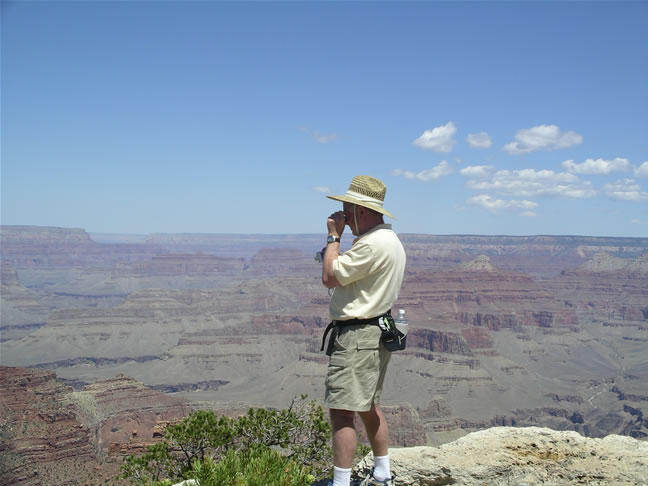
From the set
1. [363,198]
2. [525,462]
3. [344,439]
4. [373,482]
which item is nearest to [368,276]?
[363,198]

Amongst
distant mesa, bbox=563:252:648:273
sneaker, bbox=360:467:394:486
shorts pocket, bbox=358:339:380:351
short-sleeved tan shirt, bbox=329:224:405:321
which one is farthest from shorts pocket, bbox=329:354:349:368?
distant mesa, bbox=563:252:648:273

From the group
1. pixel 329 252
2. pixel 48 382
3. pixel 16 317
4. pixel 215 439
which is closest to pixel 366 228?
pixel 329 252

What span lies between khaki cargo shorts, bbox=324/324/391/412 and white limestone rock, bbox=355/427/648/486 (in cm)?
119

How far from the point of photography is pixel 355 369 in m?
5.03

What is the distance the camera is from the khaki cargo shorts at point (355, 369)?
5008 millimetres

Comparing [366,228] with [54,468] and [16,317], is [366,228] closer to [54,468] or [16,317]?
[54,468]

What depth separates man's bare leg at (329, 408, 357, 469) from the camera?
5.05m

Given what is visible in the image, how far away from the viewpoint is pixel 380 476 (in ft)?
17.8

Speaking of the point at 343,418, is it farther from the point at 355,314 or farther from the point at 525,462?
the point at 525,462

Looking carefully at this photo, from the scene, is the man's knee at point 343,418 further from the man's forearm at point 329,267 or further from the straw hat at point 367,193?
the straw hat at point 367,193

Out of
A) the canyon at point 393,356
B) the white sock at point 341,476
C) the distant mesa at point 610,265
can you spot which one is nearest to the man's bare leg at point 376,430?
the white sock at point 341,476

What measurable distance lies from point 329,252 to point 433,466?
7.63ft

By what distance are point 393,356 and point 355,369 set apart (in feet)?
342

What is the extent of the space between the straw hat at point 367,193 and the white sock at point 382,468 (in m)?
2.11
